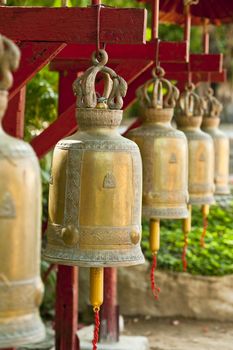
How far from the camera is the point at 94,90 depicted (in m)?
4.28

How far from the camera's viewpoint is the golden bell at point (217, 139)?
836cm

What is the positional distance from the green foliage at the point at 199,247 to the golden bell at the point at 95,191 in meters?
6.50

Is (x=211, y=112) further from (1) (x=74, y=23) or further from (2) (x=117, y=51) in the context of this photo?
(1) (x=74, y=23)

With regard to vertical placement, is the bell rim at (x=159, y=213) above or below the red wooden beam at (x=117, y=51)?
below

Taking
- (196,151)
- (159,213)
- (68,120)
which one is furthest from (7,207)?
(196,151)

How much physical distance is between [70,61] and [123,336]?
3170 millimetres

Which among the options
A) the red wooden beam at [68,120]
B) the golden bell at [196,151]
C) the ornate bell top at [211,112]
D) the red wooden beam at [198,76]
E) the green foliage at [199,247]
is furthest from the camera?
the green foliage at [199,247]

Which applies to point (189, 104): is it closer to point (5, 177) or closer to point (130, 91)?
point (130, 91)

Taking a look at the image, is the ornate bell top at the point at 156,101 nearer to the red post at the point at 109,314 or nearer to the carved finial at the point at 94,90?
the carved finial at the point at 94,90

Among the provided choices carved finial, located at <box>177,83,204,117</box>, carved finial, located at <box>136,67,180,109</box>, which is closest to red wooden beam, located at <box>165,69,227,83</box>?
carved finial, located at <box>177,83,204,117</box>

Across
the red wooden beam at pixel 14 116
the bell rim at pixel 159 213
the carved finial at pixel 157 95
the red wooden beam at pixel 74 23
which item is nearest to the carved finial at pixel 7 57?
the red wooden beam at pixel 74 23

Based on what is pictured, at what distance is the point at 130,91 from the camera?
290 inches

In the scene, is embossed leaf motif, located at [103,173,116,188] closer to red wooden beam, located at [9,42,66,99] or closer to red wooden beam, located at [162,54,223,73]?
red wooden beam, located at [9,42,66,99]

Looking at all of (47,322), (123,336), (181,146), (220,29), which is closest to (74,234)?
(181,146)
